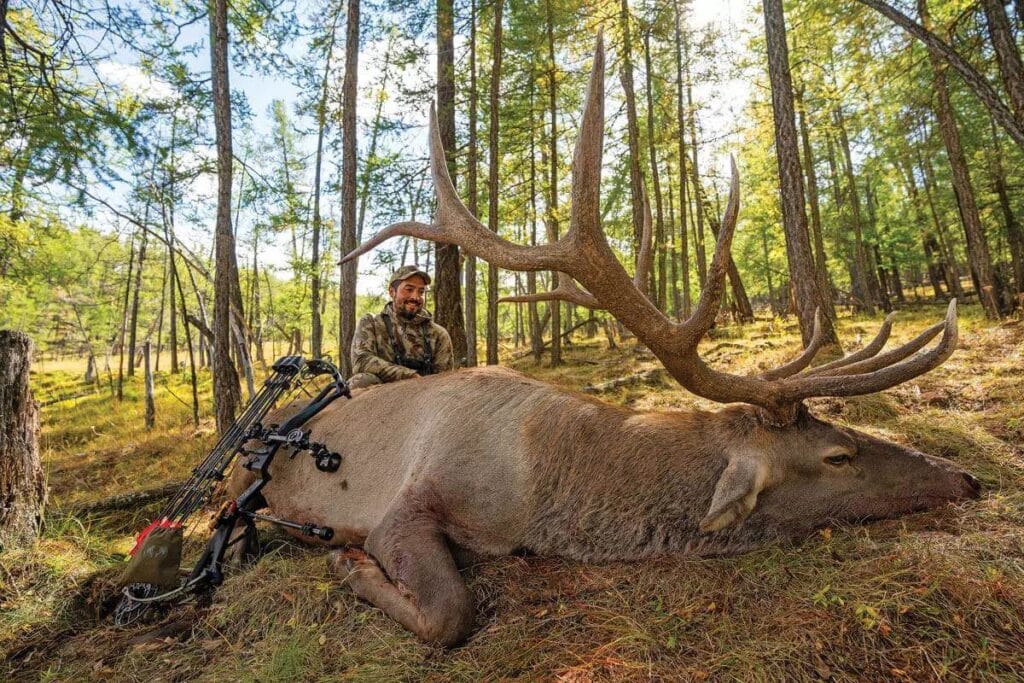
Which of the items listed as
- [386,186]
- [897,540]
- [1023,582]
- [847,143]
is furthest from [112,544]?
[847,143]

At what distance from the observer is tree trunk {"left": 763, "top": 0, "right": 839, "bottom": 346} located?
7836mm

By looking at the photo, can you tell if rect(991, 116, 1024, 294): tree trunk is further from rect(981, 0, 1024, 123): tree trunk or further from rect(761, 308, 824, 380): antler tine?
rect(761, 308, 824, 380): antler tine

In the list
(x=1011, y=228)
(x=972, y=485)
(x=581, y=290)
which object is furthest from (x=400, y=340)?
(x=1011, y=228)

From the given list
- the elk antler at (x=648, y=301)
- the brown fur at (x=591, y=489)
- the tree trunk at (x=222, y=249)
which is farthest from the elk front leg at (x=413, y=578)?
the tree trunk at (x=222, y=249)

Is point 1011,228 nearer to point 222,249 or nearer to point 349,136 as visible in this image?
point 349,136

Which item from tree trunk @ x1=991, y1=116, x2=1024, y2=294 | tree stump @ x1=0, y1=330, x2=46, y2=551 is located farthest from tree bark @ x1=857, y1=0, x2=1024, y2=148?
tree trunk @ x1=991, y1=116, x2=1024, y2=294

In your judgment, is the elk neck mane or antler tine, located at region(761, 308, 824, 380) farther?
antler tine, located at region(761, 308, 824, 380)

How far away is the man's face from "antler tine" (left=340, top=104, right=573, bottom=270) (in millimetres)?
2101

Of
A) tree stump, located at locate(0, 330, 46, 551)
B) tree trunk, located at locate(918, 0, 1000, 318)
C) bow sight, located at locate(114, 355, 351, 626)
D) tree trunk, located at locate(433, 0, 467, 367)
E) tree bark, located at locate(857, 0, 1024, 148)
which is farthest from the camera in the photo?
tree trunk, located at locate(918, 0, 1000, 318)

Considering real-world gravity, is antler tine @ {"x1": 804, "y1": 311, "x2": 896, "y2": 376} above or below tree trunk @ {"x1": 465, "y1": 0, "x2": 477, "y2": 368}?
below

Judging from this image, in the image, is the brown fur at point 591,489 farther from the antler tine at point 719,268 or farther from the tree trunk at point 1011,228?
the tree trunk at point 1011,228

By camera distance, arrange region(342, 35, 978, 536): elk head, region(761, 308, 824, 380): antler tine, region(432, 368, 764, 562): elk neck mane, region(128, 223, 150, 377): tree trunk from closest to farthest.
→ region(342, 35, 978, 536): elk head < region(432, 368, 764, 562): elk neck mane < region(761, 308, 824, 380): antler tine < region(128, 223, 150, 377): tree trunk

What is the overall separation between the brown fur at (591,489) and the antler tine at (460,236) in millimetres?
1053

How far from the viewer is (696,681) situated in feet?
5.67
